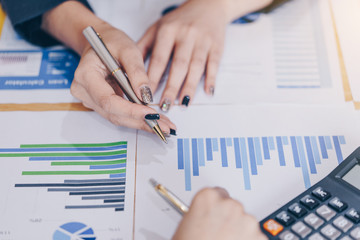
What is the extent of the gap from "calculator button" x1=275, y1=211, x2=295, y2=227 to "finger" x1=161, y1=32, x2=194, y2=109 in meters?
0.21

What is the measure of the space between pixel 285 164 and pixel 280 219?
0.10 meters

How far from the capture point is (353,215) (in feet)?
1.32

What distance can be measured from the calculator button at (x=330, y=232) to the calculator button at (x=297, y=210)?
3 cm

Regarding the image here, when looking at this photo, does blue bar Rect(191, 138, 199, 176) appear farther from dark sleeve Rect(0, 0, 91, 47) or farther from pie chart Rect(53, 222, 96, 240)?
dark sleeve Rect(0, 0, 91, 47)

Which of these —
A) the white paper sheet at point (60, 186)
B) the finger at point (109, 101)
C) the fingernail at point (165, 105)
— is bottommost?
the white paper sheet at point (60, 186)

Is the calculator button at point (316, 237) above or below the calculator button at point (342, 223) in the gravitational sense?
below

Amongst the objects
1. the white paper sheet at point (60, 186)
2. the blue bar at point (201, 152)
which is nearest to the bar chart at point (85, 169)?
the white paper sheet at point (60, 186)

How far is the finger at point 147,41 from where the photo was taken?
597mm

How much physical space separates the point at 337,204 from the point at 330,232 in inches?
1.4

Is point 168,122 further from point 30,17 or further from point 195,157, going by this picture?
point 30,17

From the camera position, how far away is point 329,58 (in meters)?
0.59

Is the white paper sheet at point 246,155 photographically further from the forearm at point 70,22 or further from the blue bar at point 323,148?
the forearm at point 70,22

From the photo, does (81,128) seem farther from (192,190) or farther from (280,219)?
(280,219)

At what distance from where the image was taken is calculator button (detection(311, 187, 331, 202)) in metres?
0.42
